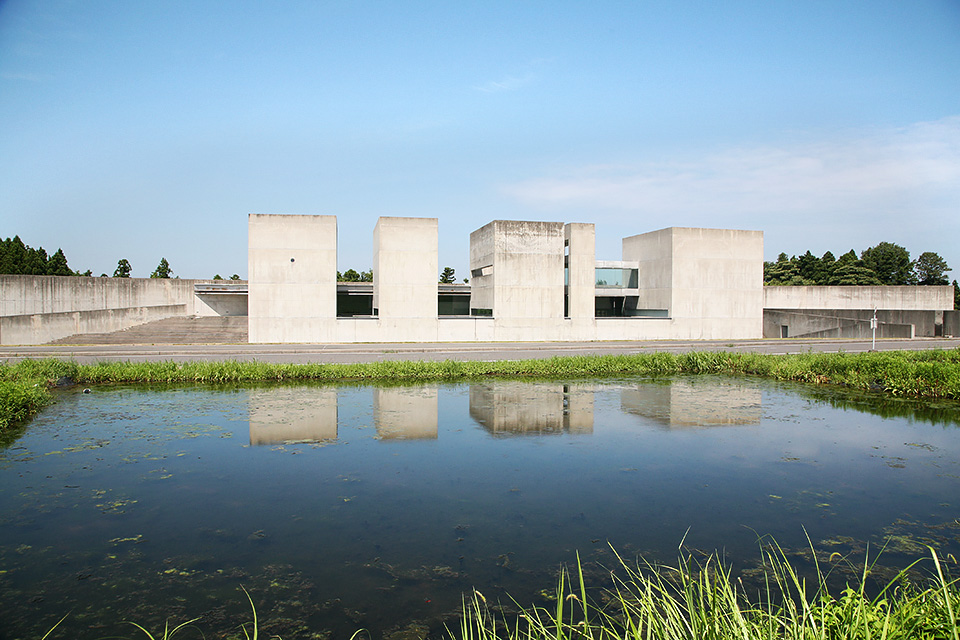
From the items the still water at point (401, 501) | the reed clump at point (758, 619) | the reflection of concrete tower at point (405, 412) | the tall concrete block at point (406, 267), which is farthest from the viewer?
the tall concrete block at point (406, 267)

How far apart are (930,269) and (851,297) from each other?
4103cm

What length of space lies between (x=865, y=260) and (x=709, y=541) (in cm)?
7272

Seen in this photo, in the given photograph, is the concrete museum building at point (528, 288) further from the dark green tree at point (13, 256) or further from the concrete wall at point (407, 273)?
the dark green tree at point (13, 256)

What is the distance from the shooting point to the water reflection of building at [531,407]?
12086mm

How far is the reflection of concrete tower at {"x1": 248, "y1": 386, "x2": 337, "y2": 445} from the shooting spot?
11.1m

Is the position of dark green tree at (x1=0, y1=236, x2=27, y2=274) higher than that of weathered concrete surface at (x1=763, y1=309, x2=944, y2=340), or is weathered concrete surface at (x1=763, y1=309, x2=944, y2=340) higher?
dark green tree at (x1=0, y1=236, x2=27, y2=274)

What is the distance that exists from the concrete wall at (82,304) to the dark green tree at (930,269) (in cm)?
7545

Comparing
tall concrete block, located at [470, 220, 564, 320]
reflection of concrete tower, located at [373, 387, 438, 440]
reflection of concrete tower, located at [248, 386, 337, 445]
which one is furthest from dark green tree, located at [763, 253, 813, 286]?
reflection of concrete tower, located at [248, 386, 337, 445]

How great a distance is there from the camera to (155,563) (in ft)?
19.3

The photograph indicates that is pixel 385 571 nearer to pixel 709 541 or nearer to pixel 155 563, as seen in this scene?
pixel 155 563

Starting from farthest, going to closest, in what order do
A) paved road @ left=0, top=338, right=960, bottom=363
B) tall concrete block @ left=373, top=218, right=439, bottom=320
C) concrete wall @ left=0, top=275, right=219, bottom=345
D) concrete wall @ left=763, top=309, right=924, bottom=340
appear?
1. concrete wall @ left=763, top=309, right=924, bottom=340
2. tall concrete block @ left=373, top=218, right=439, bottom=320
3. concrete wall @ left=0, top=275, right=219, bottom=345
4. paved road @ left=0, top=338, right=960, bottom=363

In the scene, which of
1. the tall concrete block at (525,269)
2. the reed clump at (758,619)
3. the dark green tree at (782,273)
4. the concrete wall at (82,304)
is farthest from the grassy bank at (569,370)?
the dark green tree at (782,273)

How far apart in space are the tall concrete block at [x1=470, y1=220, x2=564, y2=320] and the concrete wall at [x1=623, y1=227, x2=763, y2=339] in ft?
21.5

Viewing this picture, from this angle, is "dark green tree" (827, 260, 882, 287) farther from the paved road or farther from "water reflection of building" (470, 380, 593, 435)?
"water reflection of building" (470, 380, 593, 435)
